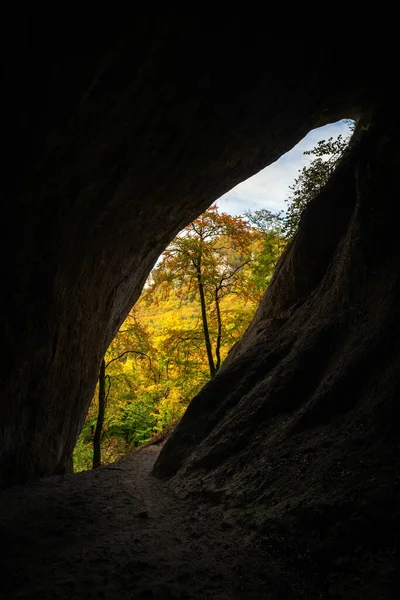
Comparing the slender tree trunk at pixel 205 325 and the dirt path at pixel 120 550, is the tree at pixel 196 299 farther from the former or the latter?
the dirt path at pixel 120 550

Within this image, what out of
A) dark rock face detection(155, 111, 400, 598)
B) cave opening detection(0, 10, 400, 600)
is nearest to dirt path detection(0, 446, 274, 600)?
cave opening detection(0, 10, 400, 600)

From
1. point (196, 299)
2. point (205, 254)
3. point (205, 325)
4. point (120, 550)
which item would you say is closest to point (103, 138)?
point (120, 550)

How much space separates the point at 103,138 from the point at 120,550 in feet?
18.5

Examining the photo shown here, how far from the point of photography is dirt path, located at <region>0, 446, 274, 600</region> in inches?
101

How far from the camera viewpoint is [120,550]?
Answer: 3.28 meters

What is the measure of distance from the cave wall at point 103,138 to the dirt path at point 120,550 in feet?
5.53

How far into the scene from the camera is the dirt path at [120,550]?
8.44 feet

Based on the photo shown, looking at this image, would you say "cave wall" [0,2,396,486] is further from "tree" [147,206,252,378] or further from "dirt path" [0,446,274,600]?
"tree" [147,206,252,378]

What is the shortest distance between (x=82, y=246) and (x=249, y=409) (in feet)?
14.7

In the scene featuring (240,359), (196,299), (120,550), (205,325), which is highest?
(196,299)

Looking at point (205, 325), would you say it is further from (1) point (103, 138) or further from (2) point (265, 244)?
(1) point (103, 138)

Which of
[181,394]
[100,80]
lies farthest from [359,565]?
[181,394]

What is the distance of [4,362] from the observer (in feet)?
16.2

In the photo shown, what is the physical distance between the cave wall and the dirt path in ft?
5.53
